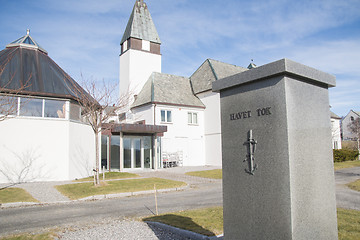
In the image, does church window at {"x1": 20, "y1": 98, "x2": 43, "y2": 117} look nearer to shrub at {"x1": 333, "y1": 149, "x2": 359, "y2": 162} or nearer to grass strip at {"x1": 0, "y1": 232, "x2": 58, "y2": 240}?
grass strip at {"x1": 0, "y1": 232, "x2": 58, "y2": 240}

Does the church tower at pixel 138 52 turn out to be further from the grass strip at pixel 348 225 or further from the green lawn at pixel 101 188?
the grass strip at pixel 348 225

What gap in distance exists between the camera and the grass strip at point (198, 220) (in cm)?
627

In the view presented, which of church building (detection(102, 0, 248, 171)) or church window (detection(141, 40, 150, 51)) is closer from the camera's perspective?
church building (detection(102, 0, 248, 171))

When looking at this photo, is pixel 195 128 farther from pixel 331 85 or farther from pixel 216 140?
pixel 331 85

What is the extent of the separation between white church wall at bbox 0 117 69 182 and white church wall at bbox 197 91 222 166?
51.3ft

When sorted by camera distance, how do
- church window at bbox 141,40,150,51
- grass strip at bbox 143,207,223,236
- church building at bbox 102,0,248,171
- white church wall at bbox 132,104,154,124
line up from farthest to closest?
church window at bbox 141,40,150,51 → white church wall at bbox 132,104,154,124 → church building at bbox 102,0,248,171 → grass strip at bbox 143,207,223,236

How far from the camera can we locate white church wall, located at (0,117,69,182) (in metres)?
16.6

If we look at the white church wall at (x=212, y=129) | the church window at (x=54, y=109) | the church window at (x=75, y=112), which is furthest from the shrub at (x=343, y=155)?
the church window at (x=54, y=109)

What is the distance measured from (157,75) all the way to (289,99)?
94.9ft

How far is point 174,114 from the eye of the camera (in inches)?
1137

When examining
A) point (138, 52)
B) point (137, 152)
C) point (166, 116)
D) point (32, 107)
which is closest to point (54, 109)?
point (32, 107)

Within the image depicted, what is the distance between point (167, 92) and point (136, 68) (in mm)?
5730

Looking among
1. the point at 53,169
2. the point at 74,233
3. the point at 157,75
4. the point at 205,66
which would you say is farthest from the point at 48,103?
the point at 205,66

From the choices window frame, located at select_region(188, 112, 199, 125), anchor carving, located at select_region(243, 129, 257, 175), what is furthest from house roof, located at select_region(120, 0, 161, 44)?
anchor carving, located at select_region(243, 129, 257, 175)
